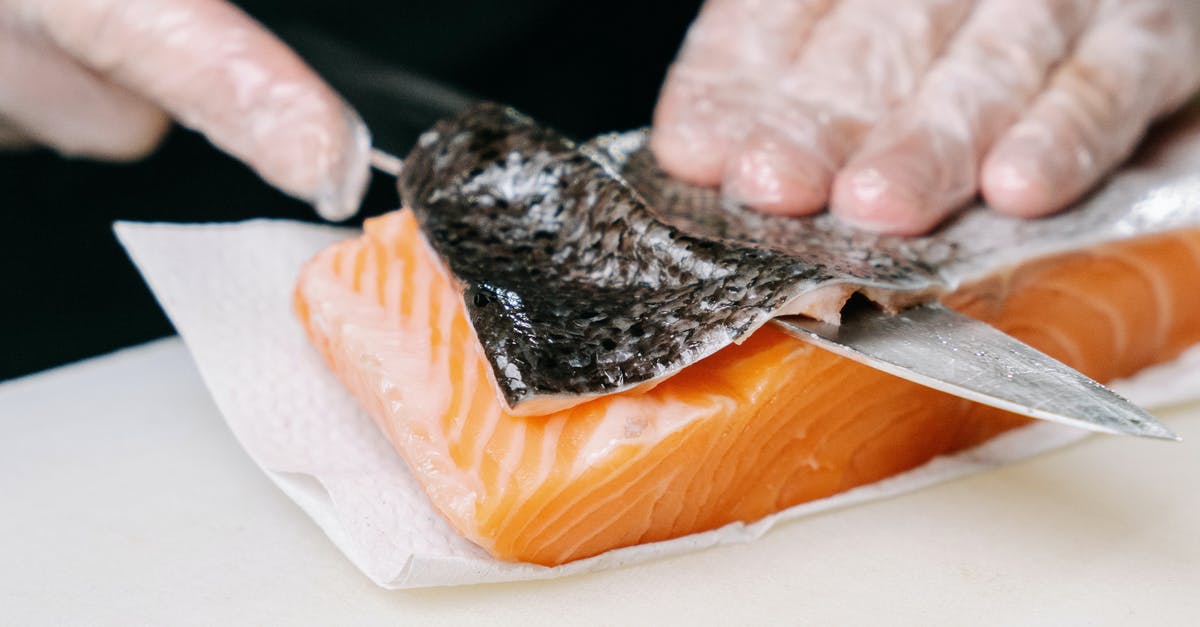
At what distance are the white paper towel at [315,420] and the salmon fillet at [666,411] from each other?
0.11 feet

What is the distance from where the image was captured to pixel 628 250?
164cm

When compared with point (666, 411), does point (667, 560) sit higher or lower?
lower

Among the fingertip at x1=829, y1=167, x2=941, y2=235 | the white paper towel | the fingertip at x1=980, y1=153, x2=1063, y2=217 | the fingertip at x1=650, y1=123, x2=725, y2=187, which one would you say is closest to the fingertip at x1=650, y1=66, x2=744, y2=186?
the fingertip at x1=650, y1=123, x2=725, y2=187

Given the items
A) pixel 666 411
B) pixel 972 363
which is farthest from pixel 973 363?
pixel 666 411

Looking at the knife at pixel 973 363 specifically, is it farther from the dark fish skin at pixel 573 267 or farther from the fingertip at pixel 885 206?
the fingertip at pixel 885 206

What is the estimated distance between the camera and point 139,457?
183cm

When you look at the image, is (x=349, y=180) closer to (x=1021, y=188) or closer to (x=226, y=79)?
(x=226, y=79)

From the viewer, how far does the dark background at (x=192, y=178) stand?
257cm

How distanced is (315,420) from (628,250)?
0.63 metres

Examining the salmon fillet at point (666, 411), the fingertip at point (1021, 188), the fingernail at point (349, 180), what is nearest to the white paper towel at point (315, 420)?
the salmon fillet at point (666, 411)

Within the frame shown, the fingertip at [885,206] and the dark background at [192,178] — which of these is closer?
the fingertip at [885,206]

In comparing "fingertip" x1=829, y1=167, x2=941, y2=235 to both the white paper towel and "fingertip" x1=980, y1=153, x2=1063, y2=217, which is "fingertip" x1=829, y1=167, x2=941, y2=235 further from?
the white paper towel

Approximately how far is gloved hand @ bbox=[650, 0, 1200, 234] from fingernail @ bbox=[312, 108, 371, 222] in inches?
23.8

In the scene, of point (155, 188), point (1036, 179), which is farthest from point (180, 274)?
point (1036, 179)
